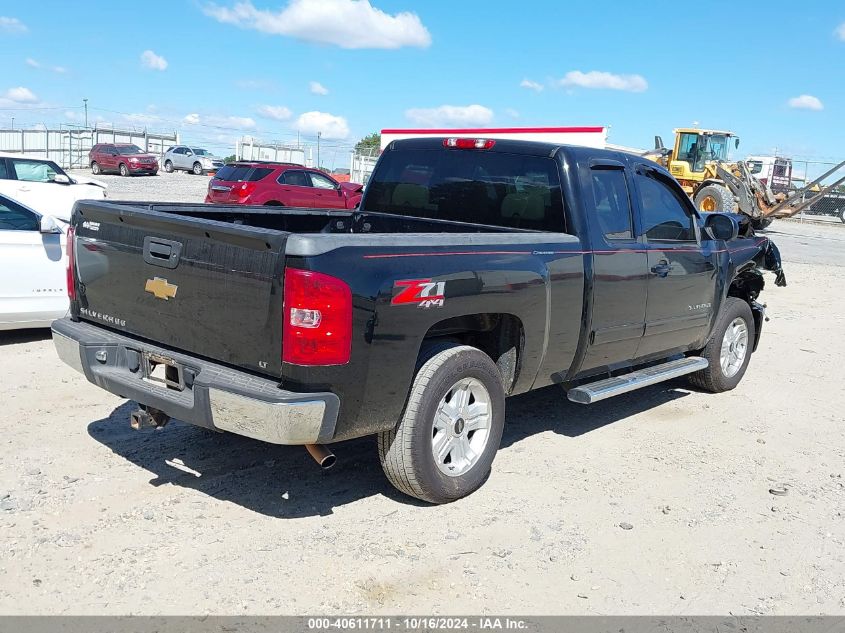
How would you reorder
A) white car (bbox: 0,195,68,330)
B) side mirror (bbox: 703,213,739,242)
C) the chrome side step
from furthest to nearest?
1. white car (bbox: 0,195,68,330)
2. side mirror (bbox: 703,213,739,242)
3. the chrome side step

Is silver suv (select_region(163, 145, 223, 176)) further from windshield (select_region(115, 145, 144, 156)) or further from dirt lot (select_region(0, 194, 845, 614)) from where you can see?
dirt lot (select_region(0, 194, 845, 614))

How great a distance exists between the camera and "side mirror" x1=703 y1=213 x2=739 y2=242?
6609 mm

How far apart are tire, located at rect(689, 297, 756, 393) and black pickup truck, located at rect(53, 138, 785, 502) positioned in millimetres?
562

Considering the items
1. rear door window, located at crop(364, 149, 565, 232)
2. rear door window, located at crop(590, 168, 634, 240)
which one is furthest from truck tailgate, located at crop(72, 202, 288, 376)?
rear door window, located at crop(590, 168, 634, 240)

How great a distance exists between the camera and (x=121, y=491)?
178 inches

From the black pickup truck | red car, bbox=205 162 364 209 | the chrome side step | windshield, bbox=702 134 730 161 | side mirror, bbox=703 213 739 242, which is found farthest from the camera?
windshield, bbox=702 134 730 161

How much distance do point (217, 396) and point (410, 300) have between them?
1.03 meters

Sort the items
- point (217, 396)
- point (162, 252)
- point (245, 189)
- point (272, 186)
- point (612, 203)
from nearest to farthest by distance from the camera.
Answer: point (217, 396) → point (162, 252) → point (612, 203) → point (245, 189) → point (272, 186)

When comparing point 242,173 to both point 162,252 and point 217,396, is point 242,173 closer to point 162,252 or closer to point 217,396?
point 162,252

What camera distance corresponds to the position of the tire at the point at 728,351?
7.14m

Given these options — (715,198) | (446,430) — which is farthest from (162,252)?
(715,198)

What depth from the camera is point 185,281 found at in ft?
13.5

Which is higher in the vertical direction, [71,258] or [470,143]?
[470,143]

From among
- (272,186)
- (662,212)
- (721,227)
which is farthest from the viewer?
(272,186)
